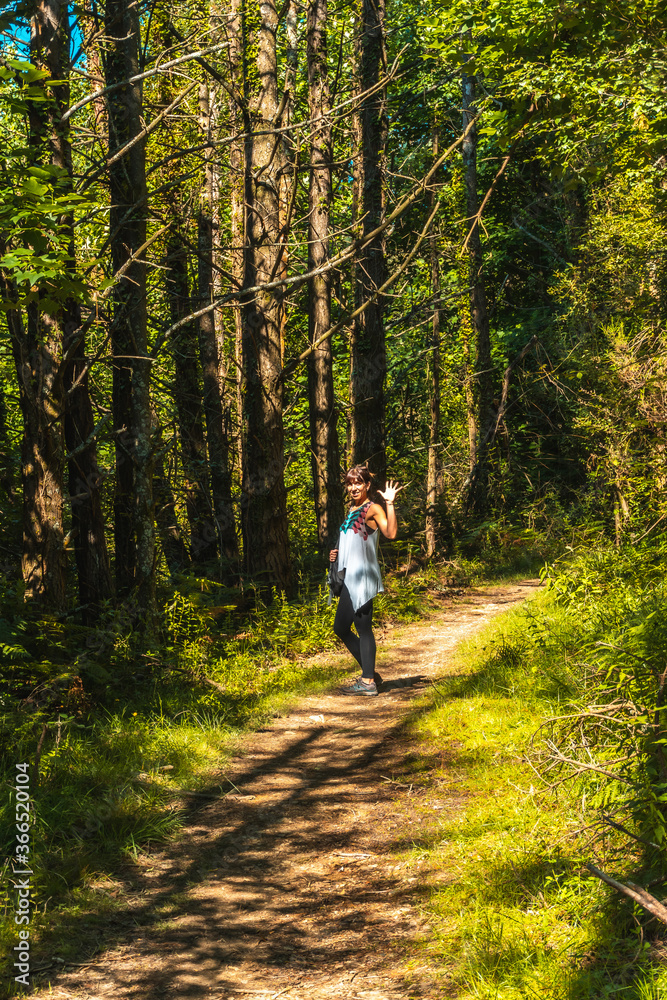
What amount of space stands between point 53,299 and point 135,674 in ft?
11.9

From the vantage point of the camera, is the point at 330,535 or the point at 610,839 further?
the point at 330,535

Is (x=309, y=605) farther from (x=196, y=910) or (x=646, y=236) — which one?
(x=646, y=236)

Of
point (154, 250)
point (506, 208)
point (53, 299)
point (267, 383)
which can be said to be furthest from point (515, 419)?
point (53, 299)

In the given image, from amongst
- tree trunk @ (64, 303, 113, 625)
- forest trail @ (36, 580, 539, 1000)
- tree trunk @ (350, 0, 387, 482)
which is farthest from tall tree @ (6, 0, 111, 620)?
tree trunk @ (350, 0, 387, 482)

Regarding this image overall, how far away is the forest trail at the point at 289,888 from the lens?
370 cm

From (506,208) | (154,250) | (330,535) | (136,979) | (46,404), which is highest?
(506,208)

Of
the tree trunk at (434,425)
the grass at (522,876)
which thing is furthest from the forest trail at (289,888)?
the tree trunk at (434,425)

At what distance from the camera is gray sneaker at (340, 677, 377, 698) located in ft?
25.0

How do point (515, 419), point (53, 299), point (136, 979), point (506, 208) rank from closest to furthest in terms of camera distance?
point (136, 979)
point (53, 299)
point (515, 419)
point (506, 208)

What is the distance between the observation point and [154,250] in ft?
47.0

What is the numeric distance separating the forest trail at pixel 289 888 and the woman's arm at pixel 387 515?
1.65 m

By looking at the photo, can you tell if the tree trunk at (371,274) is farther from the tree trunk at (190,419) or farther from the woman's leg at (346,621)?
the woman's leg at (346,621)
